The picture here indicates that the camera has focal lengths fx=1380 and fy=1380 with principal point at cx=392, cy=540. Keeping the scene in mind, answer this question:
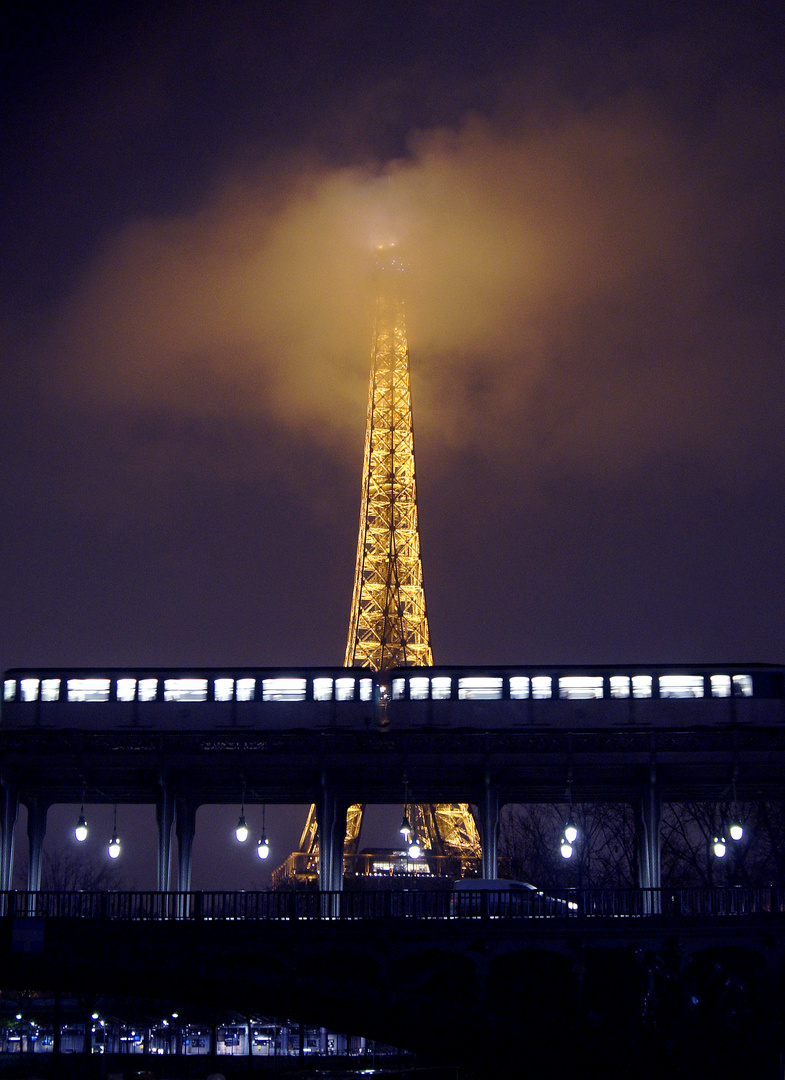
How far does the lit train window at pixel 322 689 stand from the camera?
180 ft

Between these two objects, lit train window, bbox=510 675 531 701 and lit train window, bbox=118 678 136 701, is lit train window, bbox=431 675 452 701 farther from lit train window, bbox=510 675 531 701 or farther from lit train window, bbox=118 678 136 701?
lit train window, bbox=118 678 136 701

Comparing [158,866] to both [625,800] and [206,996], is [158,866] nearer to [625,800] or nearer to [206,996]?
[206,996]

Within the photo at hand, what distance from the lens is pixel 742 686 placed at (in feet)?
176

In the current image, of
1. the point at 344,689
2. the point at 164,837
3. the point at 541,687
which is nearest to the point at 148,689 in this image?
the point at 344,689

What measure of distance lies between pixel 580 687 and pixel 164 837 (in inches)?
720

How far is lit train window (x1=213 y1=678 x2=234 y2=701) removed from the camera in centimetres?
5453

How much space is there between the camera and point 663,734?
4409cm

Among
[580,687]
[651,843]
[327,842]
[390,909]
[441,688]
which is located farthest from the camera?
[441,688]

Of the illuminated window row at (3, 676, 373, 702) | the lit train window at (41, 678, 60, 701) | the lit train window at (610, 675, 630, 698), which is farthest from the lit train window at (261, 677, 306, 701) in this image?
the lit train window at (610, 675, 630, 698)

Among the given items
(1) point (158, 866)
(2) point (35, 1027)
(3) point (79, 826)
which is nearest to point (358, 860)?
(2) point (35, 1027)

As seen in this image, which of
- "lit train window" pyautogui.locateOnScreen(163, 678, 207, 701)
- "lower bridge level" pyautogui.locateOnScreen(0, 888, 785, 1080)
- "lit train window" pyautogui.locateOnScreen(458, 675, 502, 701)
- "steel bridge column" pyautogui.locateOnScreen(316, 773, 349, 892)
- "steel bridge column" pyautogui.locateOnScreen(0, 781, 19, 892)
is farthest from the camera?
"lit train window" pyautogui.locateOnScreen(458, 675, 502, 701)

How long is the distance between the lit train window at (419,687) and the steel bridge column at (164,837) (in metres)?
13.2

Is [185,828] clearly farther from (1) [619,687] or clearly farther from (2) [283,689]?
(1) [619,687]

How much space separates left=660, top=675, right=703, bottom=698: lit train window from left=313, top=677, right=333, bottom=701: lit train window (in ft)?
42.6
